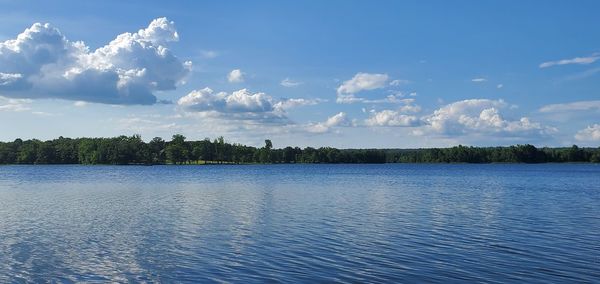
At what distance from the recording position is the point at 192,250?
21.3 m

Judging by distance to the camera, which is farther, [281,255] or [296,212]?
[296,212]

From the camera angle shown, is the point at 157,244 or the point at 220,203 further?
the point at 220,203

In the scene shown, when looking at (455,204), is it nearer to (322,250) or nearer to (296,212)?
(296,212)

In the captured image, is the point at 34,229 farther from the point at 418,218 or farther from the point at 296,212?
the point at 418,218

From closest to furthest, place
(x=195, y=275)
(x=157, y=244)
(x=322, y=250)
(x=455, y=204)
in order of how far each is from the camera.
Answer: (x=195, y=275)
(x=322, y=250)
(x=157, y=244)
(x=455, y=204)

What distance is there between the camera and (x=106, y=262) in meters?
19.0

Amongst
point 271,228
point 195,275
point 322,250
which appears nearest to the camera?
point 195,275

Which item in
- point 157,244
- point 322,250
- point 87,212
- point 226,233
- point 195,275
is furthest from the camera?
point 87,212

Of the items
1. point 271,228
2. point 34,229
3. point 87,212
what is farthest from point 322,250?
point 87,212

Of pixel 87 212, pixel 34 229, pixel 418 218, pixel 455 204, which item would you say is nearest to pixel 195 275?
pixel 34 229

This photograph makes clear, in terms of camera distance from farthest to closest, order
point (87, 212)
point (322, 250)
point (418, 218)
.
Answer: point (87, 212) < point (418, 218) < point (322, 250)

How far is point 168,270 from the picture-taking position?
1791 cm

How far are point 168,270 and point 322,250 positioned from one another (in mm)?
5932

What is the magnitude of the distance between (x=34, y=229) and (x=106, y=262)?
31.4ft
